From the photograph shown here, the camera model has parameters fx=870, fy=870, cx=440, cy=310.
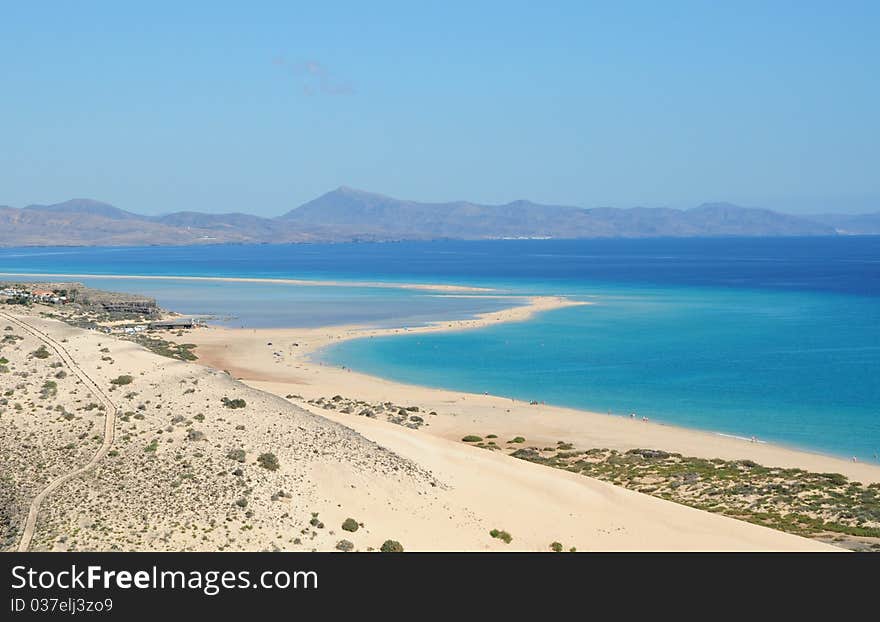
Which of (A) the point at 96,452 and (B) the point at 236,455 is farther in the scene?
(A) the point at 96,452

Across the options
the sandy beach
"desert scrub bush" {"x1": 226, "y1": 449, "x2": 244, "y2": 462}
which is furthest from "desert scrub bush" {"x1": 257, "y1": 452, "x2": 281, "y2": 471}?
"desert scrub bush" {"x1": 226, "y1": 449, "x2": 244, "y2": 462}

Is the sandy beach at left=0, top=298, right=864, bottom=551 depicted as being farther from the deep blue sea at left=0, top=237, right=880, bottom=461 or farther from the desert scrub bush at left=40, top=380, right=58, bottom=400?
the deep blue sea at left=0, top=237, right=880, bottom=461

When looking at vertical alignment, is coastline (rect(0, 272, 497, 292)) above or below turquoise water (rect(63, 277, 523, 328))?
above

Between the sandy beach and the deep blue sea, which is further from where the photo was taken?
the deep blue sea

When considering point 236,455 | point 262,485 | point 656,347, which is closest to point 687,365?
point 656,347

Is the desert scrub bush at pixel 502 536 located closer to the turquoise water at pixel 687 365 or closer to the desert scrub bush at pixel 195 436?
the desert scrub bush at pixel 195 436

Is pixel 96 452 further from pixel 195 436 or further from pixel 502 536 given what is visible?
pixel 502 536
